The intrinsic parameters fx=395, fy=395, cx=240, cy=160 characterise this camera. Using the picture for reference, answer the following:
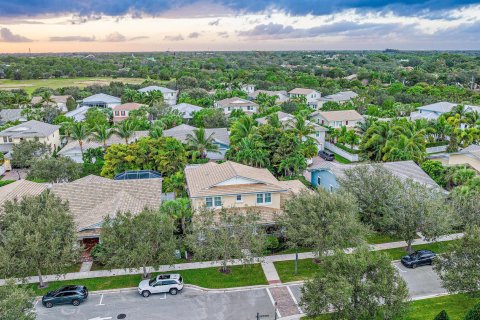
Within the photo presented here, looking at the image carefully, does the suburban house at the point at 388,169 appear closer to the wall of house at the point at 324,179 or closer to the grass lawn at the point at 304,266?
the wall of house at the point at 324,179

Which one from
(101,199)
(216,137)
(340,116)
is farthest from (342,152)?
(101,199)

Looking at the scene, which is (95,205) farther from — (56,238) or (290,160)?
(290,160)

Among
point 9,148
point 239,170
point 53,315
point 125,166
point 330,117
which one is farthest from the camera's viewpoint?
point 330,117

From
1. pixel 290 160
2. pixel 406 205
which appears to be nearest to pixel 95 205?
pixel 290 160

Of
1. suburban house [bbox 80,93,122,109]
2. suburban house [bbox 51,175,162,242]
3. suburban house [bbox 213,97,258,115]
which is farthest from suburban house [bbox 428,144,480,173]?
suburban house [bbox 80,93,122,109]

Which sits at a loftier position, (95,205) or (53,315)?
(95,205)
